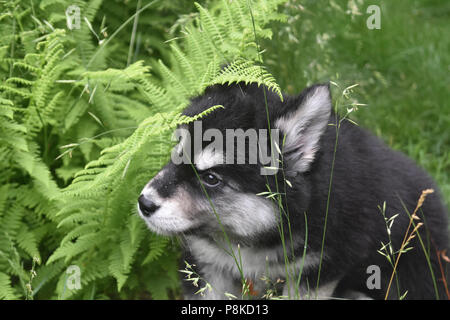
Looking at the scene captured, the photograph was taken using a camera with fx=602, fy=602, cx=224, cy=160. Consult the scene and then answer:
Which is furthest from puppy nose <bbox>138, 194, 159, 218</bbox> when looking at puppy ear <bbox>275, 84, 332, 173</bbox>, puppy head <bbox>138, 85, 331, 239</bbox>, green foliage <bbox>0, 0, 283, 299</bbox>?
puppy ear <bbox>275, 84, 332, 173</bbox>

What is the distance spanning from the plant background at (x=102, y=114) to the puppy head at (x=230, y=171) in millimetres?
261

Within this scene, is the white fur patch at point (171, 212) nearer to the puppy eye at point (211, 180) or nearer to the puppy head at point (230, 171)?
the puppy head at point (230, 171)

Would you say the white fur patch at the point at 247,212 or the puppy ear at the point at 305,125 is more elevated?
the puppy ear at the point at 305,125

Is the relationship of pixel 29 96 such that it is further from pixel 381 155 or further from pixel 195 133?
pixel 381 155

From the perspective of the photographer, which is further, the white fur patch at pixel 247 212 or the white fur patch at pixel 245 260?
the white fur patch at pixel 245 260

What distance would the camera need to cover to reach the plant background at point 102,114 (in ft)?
15.4

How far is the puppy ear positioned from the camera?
3756 mm

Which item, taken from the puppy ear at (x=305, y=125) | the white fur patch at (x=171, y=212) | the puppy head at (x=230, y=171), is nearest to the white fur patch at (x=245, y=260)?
the puppy head at (x=230, y=171)

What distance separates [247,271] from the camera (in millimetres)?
4398

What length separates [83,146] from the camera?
508 cm

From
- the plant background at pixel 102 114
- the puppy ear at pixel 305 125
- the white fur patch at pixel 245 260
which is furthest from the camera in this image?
the plant background at pixel 102 114

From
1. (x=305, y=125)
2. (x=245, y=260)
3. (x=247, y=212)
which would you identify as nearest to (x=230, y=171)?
(x=247, y=212)

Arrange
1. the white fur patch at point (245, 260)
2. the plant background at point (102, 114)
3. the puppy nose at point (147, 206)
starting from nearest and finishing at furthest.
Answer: the puppy nose at point (147, 206), the white fur patch at point (245, 260), the plant background at point (102, 114)

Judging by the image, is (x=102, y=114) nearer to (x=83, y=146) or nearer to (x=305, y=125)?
(x=83, y=146)
